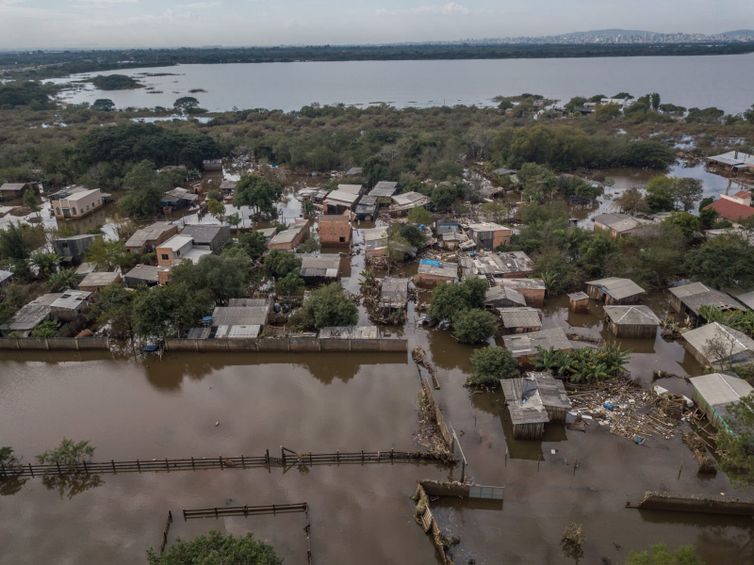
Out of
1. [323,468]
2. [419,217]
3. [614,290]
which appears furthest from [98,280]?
[614,290]

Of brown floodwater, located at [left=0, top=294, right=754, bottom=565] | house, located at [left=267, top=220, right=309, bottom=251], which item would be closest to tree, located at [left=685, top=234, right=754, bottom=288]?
brown floodwater, located at [left=0, top=294, right=754, bottom=565]


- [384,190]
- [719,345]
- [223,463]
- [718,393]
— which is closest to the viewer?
[223,463]

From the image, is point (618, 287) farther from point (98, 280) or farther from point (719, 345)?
point (98, 280)

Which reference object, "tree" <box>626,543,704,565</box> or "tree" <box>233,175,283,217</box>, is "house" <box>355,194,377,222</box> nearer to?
"tree" <box>233,175,283,217</box>

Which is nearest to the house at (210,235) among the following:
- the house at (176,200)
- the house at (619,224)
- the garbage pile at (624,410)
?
the house at (176,200)

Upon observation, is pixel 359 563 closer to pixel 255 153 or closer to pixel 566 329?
pixel 566 329

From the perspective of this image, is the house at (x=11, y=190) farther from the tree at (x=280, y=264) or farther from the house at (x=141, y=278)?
the tree at (x=280, y=264)
